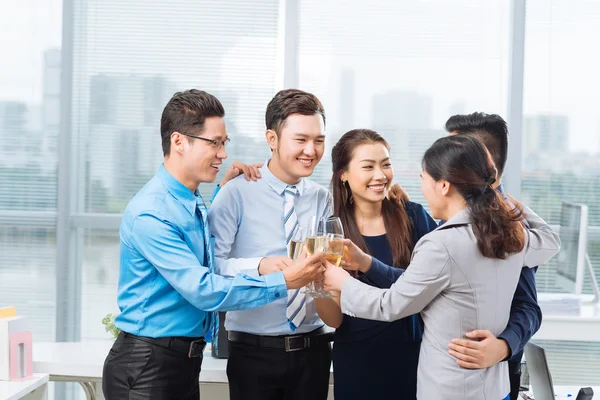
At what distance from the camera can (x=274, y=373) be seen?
2367 mm

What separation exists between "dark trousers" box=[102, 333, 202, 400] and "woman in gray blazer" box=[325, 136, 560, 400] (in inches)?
22.4

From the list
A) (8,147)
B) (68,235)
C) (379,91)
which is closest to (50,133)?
(8,147)

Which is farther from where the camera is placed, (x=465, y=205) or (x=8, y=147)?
(x=8, y=147)

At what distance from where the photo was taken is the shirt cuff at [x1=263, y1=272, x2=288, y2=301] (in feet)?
7.06

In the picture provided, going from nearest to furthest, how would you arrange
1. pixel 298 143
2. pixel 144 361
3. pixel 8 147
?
pixel 144 361
pixel 298 143
pixel 8 147

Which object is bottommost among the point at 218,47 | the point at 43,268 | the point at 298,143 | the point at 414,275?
the point at 43,268

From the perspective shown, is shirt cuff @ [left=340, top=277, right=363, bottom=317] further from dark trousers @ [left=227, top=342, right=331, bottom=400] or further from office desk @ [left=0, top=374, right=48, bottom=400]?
office desk @ [left=0, top=374, right=48, bottom=400]

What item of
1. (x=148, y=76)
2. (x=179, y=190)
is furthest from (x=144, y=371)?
(x=148, y=76)

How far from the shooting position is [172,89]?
183 inches

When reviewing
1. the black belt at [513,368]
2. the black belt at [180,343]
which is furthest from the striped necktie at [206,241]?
the black belt at [513,368]

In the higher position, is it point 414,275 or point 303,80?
point 303,80

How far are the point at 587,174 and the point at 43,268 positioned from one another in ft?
11.9

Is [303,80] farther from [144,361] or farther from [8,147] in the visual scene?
[144,361]

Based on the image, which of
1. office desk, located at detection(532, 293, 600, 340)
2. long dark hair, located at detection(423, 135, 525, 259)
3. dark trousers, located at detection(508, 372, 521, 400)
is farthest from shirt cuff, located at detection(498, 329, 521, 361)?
office desk, located at detection(532, 293, 600, 340)
